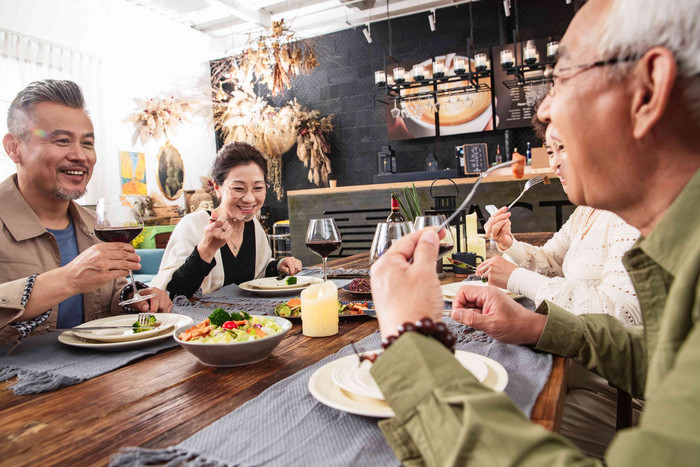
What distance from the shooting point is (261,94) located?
8094 mm

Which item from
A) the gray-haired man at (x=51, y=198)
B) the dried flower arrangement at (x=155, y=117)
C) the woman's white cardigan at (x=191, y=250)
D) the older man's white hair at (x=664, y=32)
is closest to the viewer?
the older man's white hair at (x=664, y=32)

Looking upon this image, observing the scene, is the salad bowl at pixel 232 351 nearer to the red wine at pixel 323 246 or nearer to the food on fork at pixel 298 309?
the food on fork at pixel 298 309

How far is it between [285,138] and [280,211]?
126 centimetres

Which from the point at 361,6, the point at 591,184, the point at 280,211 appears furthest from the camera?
the point at 280,211

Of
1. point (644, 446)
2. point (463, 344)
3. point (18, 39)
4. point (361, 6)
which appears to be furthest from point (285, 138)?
→ point (644, 446)

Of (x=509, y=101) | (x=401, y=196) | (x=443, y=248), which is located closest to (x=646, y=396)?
(x=443, y=248)

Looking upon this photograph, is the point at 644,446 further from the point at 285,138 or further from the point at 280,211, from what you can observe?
the point at 280,211

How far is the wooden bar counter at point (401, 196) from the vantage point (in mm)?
4844

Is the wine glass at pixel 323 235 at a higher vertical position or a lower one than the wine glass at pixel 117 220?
lower

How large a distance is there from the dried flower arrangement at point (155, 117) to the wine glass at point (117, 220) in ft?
19.4

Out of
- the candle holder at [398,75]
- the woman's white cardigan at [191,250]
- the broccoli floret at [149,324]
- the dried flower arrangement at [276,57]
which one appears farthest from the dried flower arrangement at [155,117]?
the broccoli floret at [149,324]

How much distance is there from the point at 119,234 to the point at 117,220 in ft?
0.14

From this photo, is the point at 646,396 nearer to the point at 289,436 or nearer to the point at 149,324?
the point at 289,436

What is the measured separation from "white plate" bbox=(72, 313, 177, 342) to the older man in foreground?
2.44 feet
